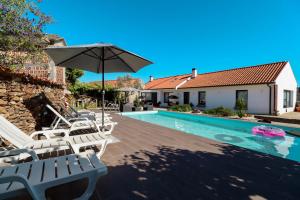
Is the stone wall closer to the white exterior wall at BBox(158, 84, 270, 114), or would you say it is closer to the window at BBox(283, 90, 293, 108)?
the white exterior wall at BBox(158, 84, 270, 114)

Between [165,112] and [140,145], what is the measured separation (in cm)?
1125

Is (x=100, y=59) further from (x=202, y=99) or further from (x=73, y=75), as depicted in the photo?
(x=73, y=75)

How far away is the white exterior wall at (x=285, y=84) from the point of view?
12.5 m

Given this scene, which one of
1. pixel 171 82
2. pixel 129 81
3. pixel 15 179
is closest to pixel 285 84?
pixel 171 82

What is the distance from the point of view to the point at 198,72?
22.0m

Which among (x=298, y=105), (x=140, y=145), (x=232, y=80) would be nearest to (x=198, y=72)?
(x=232, y=80)

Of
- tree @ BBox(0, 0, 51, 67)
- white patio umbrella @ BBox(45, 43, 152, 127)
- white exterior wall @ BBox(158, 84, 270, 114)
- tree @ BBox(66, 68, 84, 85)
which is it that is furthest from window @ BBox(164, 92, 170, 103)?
tree @ BBox(0, 0, 51, 67)

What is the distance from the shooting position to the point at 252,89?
1351 centimetres

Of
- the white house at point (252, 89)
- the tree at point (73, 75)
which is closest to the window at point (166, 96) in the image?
the white house at point (252, 89)

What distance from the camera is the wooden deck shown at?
246 centimetres

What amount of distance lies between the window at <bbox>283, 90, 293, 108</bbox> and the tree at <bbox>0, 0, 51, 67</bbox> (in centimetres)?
1657

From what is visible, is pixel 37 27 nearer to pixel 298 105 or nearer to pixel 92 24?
pixel 92 24

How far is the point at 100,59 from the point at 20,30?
2.65 metres

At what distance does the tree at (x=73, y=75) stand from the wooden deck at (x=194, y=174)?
17.4m
